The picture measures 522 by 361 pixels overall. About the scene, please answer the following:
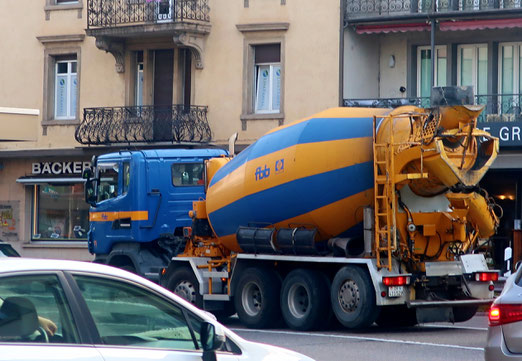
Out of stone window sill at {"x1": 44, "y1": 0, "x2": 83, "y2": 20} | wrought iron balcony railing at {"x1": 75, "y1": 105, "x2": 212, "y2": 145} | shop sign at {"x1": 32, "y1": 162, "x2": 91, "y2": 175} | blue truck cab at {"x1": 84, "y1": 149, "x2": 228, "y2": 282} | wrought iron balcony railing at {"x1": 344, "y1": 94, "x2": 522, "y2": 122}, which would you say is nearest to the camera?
blue truck cab at {"x1": 84, "y1": 149, "x2": 228, "y2": 282}

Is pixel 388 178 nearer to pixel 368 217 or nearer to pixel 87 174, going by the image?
pixel 368 217

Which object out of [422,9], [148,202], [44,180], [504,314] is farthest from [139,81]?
[504,314]

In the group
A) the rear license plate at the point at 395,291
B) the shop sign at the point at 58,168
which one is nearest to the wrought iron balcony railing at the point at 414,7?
the shop sign at the point at 58,168

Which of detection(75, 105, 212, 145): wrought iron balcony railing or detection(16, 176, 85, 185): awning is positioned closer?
detection(75, 105, 212, 145): wrought iron balcony railing

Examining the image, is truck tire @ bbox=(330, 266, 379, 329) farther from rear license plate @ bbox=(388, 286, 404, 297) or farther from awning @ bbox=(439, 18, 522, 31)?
awning @ bbox=(439, 18, 522, 31)

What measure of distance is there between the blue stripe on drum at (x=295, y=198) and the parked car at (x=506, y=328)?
664cm

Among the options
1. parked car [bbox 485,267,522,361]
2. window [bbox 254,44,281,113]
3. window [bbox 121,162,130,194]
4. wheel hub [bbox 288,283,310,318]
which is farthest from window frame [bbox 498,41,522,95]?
parked car [bbox 485,267,522,361]

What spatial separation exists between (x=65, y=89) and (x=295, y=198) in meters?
18.4

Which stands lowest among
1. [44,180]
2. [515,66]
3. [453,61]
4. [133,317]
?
[133,317]

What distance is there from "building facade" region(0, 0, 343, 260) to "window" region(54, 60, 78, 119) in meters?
0.03

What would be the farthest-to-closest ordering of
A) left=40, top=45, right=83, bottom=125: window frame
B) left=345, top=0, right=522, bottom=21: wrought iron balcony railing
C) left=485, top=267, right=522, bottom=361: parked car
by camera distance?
left=40, top=45, right=83, bottom=125: window frame, left=345, top=0, right=522, bottom=21: wrought iron balcony railing, left=485, top=267, right=522, bottom=361: parked car

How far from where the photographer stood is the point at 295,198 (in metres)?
16.4

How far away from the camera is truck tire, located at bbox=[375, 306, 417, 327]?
17.3m

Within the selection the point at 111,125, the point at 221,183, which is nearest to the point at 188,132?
the point at 111,125
